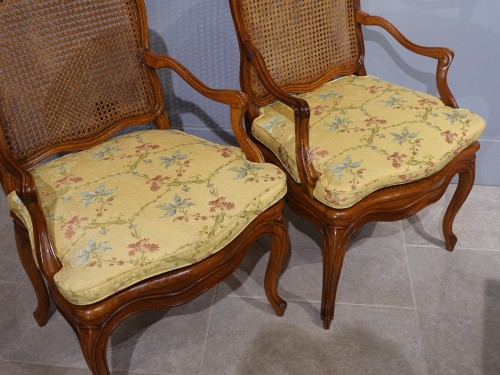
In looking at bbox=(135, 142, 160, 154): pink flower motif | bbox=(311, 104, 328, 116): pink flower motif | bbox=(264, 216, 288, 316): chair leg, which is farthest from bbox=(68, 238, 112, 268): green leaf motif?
bbox=(311, 104, 328, 116): pink flower motif

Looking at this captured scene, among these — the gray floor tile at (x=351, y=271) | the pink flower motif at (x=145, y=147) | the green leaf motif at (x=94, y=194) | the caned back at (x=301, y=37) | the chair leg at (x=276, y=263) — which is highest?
the caned back at (x=301, y=37)

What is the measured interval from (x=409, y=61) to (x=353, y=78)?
33 centimetres

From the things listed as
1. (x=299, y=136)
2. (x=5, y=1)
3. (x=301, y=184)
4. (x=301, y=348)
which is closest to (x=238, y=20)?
(x=299, y=136)

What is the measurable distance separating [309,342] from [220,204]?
62 centimetres

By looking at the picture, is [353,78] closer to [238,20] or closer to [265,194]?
[238,20]

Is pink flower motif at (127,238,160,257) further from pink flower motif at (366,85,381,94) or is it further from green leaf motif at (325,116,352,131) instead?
pink flower motif at (366,85,381,94)

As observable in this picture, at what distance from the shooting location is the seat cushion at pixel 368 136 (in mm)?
1531

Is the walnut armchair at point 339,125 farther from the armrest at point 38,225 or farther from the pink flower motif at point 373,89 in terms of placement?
the armrest at point 38,225

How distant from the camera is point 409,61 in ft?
7.12

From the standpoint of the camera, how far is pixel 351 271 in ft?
6.54

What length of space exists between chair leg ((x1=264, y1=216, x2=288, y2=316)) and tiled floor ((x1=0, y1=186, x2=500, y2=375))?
6cm

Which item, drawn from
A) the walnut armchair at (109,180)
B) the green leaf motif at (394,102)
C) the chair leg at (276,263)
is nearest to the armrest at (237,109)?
the walnut armchair at (109,180)

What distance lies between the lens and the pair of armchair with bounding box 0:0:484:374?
132 cm

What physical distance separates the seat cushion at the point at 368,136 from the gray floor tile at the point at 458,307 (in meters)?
0.52
